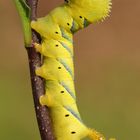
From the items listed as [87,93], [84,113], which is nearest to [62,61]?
[84,113]

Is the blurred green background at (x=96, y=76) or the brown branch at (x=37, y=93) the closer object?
the brown branch at (x=37, y=93)

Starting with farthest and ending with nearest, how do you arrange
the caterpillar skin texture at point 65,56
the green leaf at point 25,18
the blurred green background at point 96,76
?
the blurred green background at point 96,76 < the caterpillar skin texture at point 65,56 < the green leaf at point 25,18

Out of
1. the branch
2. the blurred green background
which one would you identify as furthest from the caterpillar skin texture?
the blurred green background

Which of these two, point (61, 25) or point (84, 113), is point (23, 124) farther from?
point (61, 25)

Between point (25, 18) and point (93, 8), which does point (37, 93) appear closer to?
point (25, 18)

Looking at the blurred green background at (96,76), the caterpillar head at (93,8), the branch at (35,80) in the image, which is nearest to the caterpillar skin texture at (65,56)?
the caterpillar head at (93,8)

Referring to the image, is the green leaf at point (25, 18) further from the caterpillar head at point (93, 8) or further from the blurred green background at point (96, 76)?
the blurred green background at point (96, 76)
